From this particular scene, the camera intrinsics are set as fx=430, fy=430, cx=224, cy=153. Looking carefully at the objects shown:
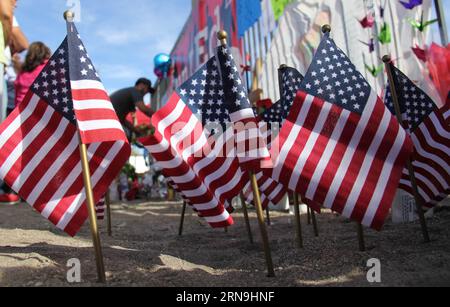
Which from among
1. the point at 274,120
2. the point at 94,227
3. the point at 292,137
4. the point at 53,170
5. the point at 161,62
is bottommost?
the point at 94,227

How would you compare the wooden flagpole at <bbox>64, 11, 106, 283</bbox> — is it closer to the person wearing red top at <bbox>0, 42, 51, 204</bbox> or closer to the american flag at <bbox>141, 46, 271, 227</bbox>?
the american flag at <bbox>141, 46, 271, 227</bbox>

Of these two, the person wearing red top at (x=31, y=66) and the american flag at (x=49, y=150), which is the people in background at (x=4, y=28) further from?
the american flag at (x=49, y=150)

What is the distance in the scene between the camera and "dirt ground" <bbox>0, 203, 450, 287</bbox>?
213cm

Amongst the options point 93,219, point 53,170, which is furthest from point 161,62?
point 93,219

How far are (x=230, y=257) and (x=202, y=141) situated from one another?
826 mm

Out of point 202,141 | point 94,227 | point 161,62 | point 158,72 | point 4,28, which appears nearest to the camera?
point 94,227

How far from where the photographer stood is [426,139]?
3.04m

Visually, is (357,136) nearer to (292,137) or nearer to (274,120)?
(292,137)

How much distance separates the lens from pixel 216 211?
291 cm

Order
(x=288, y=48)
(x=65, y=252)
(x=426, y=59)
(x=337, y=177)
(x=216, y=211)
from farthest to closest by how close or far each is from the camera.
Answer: (x=288, y=48) → (x=426, y=59) → (x=216, y=211) → (x=65, y=252) → (x=337, y=177)

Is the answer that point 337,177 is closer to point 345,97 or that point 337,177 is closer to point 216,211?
point 345,97
